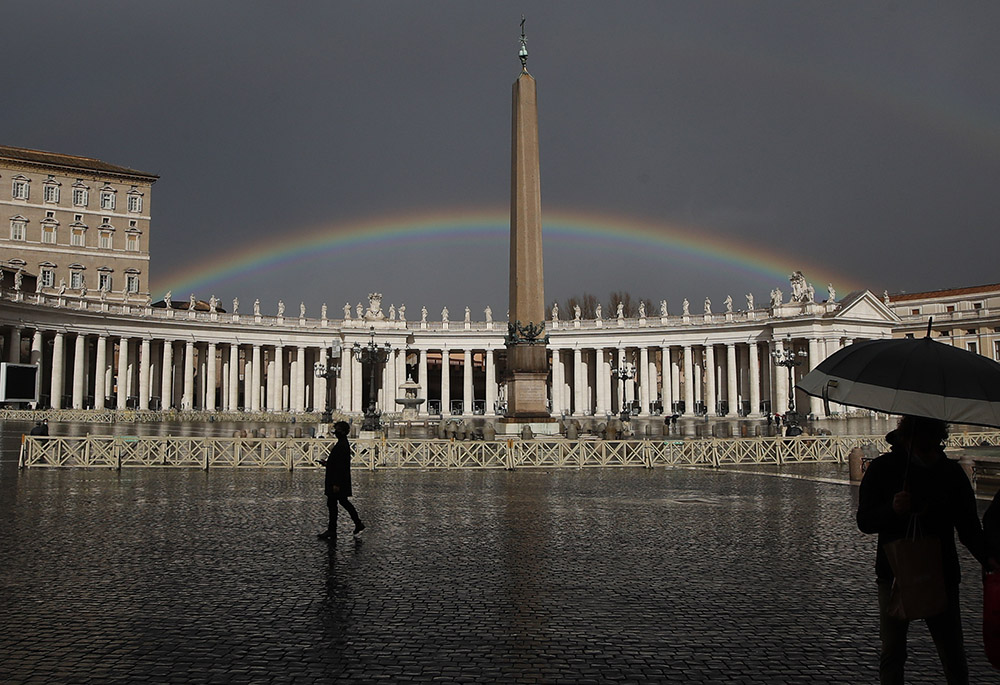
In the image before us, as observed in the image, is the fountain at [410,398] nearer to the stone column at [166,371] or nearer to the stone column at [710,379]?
the stone column at [166,371]

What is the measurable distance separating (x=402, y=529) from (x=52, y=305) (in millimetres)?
55471

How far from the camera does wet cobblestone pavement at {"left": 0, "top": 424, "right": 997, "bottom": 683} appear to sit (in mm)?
5762

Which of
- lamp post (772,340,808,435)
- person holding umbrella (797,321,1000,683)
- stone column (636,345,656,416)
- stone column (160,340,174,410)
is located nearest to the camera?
person holding umbrella (797,321,1000,683)

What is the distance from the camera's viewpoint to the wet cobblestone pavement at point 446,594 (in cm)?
576

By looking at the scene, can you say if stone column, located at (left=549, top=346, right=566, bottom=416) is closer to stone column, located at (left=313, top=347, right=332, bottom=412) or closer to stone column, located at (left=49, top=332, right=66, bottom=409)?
stone column, located at (left=313, top=347, right=332, bottom=412)

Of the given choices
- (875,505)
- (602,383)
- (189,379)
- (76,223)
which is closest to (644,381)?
(602,383)

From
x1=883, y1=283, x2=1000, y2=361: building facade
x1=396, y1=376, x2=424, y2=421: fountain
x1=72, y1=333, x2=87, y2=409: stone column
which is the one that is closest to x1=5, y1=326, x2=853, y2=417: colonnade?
x1=72, y1=333, x2=87, y2=409: stone column

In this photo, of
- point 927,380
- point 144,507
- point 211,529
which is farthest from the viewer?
point 144,507

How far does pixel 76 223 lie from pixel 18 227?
4582mm

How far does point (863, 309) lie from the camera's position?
7038cm

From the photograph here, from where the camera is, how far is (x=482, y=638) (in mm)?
6406

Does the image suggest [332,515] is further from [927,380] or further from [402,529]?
[927,380]

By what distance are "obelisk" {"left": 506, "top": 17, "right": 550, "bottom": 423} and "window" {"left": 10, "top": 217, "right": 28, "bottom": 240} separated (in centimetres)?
5847

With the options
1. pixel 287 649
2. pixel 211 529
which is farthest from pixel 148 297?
pixel 287 649
